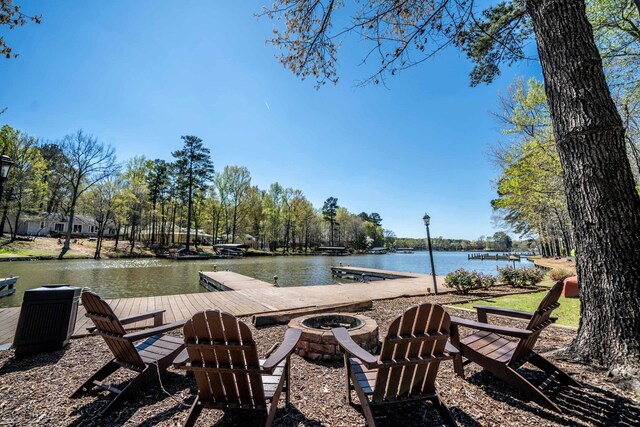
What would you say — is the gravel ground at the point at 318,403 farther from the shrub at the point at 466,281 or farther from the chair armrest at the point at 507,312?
the shrub at the point at 466,281

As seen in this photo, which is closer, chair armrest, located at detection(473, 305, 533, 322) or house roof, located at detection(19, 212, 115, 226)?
chair armrest, located at detection(473, 305, 533, 322)

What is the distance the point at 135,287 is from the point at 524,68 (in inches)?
542

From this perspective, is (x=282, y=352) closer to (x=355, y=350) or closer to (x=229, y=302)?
(x=355, y=350)

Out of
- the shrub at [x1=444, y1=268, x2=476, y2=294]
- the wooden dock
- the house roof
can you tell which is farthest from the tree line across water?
the shrub at [x1=444, y1=268, x2=476, y2=294]

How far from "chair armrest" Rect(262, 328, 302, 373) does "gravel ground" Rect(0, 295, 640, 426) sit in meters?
0.54

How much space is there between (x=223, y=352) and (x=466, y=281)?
305 inches

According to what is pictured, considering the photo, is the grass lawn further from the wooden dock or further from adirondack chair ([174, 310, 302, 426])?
adirondack chair ([174, 310, 302, 426])

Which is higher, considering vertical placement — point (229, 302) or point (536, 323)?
point (536, 323)

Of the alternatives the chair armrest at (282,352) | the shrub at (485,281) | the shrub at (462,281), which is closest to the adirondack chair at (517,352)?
the chair armrest at (282,352)

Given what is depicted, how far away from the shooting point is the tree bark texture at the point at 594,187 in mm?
2381

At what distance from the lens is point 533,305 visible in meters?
5.54

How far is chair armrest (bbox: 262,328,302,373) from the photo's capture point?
1521 mm

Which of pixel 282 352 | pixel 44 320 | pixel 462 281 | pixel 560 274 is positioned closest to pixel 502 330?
pixel 282 352

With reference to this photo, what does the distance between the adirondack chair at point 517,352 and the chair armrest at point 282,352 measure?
1.49 m
